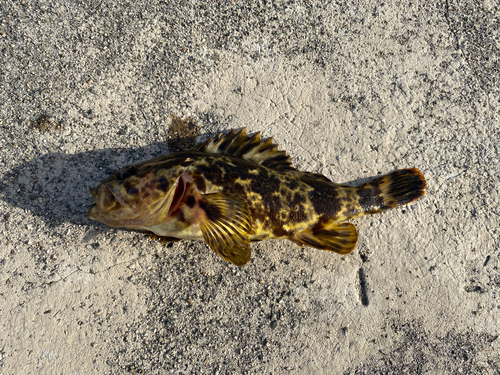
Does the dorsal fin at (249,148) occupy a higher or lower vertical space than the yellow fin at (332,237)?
higher

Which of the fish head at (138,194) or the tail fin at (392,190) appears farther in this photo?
the tail fin at (392,190)

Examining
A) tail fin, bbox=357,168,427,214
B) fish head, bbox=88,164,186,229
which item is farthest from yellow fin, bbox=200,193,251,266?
tail fin, bbox=357,168,427,214

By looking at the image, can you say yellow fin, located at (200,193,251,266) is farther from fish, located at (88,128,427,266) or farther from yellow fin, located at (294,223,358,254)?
yellow fin, located at (294,223,358,254)

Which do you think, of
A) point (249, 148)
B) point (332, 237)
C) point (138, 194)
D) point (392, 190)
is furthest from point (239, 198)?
point (392, 190)

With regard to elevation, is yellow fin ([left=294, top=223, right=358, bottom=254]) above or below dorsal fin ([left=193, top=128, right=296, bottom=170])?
below

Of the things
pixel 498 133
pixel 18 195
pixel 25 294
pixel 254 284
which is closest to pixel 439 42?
pixel 498 133

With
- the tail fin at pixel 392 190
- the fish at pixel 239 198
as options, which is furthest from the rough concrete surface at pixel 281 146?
the fish at pixel 239 198

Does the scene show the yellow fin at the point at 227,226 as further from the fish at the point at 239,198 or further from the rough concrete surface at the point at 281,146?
the rough concrete surface at the point at 281,146
